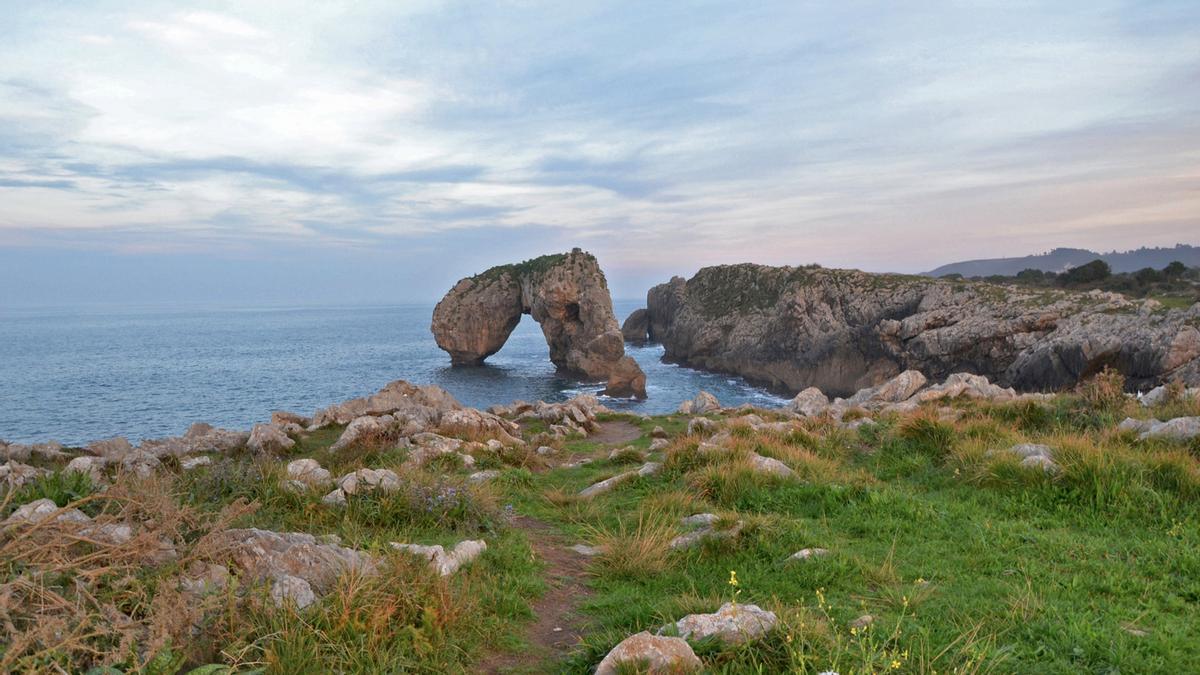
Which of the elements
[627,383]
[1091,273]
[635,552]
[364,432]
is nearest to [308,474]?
[364,432]

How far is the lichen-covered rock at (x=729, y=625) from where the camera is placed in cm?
406

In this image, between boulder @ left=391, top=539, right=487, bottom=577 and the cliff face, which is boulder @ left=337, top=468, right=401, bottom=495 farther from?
the cliff face

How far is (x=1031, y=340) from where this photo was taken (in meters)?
39.6

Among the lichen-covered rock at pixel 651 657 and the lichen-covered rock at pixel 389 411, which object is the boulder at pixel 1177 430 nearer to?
the lichen-covered rock at pixel 651 657

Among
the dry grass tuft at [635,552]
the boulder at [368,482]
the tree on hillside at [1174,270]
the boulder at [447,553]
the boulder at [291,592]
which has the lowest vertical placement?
the dry grass tuft at [635,552]

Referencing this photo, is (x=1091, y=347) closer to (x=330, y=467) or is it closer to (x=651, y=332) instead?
(x=330, y=467)

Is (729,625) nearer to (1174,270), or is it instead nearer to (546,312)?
(546,312)

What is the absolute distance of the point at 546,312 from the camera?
228ft

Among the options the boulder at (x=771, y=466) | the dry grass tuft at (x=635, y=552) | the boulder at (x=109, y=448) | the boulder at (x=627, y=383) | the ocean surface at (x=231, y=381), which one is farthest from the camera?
the boulder at (x=627, y=383)

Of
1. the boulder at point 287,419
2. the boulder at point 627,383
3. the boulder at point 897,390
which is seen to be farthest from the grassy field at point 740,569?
the boulder at point 627,383

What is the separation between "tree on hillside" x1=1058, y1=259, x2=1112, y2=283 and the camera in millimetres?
63075

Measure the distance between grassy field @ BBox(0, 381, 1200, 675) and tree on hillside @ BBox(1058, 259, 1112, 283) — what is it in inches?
2601

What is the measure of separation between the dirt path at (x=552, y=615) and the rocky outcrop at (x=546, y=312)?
51868 mm

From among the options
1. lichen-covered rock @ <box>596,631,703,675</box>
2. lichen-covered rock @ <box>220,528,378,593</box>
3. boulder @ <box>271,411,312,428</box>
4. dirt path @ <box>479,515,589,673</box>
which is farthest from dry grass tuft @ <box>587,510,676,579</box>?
boulder @ <box>271,411,312,428</box>
